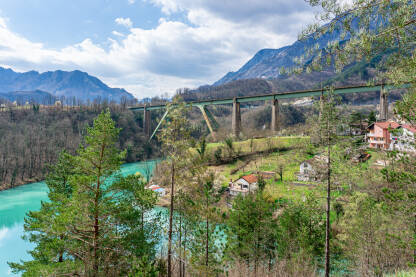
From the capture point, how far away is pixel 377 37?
12.8 ft

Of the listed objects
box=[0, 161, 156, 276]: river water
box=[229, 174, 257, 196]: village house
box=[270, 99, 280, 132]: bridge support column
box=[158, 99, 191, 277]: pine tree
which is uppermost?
box=[270, 99, 280, 132]: bridge support column

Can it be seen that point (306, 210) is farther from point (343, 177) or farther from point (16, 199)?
point (16, 199)

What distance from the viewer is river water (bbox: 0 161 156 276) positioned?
18.1 m

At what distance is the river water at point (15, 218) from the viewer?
713 inches

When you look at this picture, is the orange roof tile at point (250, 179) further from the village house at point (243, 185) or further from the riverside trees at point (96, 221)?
the riverside trees at point (96, 221)

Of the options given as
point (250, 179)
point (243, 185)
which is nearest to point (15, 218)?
point (243, 185)

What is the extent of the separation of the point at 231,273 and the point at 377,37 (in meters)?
11.1

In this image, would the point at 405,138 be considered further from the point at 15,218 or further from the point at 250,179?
the point at 15,218

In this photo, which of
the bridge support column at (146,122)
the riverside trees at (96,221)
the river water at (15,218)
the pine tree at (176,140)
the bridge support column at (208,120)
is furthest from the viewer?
the bridge support column at (146,122)

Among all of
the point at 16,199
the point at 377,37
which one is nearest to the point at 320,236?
the point at 377,37

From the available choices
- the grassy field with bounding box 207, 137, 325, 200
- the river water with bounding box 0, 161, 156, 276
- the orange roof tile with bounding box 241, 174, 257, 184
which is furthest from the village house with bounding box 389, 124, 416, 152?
the orange roof tile with bounding box 241, 174, 257, 184

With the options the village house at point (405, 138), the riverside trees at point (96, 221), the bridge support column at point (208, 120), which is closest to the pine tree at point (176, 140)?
the riverside trees at point (96, 221)

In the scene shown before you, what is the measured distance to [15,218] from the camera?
25625mm

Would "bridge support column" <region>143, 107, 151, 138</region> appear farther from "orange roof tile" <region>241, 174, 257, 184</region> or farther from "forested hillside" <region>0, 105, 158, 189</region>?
"orange roof tile" <region>241, 174, 257, 184</region>
